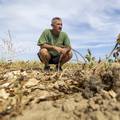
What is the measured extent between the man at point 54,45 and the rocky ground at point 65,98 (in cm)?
393

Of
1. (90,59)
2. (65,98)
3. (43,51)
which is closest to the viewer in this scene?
(65,98)

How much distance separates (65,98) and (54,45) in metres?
4.97

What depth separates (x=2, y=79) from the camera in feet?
19.8

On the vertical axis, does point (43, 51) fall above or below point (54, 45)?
below

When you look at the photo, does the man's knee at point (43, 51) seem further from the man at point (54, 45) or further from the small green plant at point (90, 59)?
the small green plant at point (90, 59)

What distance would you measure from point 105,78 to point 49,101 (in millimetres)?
710

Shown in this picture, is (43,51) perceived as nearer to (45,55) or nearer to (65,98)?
(45,55)

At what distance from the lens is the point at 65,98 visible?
4648 millimetres

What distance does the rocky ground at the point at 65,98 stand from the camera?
4.18 metres

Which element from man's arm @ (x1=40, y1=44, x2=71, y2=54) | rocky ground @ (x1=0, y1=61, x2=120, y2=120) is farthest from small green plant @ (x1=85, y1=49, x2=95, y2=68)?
man's arm @ (x1=40, y1=44, x2=71, y2=54)

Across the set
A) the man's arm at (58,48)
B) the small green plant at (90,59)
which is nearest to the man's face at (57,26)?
the man's arm at (58,48)

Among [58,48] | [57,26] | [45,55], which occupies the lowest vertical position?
[45,55]

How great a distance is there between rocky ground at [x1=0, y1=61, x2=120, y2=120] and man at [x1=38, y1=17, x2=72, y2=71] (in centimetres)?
393

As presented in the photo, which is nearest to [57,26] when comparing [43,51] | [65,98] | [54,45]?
[54,45]
